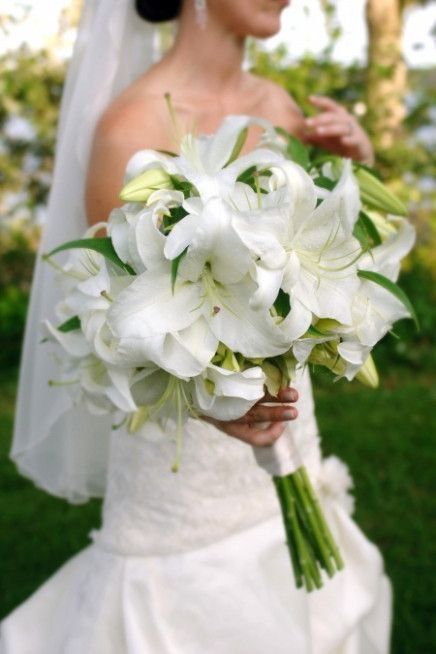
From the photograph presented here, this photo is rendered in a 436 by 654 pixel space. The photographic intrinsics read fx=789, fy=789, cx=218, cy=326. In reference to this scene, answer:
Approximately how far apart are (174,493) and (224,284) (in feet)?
2.86

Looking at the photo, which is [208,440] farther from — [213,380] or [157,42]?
[157,42]

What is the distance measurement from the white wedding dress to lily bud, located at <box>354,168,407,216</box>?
48 cm

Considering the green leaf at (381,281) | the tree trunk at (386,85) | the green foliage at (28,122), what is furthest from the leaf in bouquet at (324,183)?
the green foliage at (28,122)

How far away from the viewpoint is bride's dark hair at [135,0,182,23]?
2141mm

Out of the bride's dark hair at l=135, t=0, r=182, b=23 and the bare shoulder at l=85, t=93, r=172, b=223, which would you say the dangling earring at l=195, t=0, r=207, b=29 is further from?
the bare shoulder at l=85, t=93, r=172, b=223

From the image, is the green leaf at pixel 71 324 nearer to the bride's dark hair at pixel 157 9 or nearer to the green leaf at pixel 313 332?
the green leaf at pixel 313 332

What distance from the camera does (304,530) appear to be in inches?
67.8

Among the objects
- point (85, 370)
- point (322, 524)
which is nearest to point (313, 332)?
point (85, 370)

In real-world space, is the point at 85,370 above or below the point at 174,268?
below

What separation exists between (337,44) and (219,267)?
15.7ft

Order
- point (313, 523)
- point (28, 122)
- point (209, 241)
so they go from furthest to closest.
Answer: point (28, 122), point (313, 523), point (209, 241)

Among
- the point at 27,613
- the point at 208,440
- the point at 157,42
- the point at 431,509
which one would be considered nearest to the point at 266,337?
the point at 208,440

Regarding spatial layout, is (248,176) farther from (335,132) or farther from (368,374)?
(335,132)

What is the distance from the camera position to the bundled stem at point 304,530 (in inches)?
66.8
